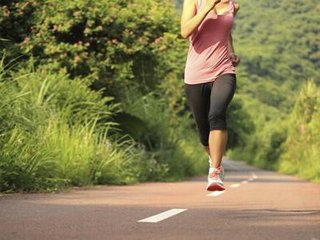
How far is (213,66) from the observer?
6836 mm

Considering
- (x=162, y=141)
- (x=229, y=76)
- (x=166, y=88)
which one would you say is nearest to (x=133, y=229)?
(x=229, y=76)

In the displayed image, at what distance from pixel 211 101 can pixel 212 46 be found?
1.76 ft

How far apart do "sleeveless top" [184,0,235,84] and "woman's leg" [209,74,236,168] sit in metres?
0.10

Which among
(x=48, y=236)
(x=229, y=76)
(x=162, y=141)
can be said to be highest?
(x=229, y=76)

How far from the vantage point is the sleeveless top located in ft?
22.5

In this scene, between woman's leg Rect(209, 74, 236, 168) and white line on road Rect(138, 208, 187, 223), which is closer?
Answer: white line on road Rect(138, 208, 187, 223)

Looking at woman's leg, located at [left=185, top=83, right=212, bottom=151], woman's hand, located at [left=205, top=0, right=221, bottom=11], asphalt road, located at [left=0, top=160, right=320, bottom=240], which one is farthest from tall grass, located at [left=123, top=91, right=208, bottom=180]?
woman's hand, located at [left=205, top=0, right=221, bottom=11]

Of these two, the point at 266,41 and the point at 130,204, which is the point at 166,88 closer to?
the point at 130,204

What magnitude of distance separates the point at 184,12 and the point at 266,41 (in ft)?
262

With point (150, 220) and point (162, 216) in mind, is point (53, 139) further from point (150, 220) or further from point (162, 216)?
point (150, 220)

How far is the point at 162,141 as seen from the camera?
23984 millimetres

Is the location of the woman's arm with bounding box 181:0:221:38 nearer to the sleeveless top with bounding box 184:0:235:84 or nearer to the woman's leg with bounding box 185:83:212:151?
the sleeveless top with bounding box 184:0:235:84

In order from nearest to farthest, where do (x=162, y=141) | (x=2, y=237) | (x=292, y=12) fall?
(x=2, y=237) → (x=162, y=141) → (x=292, y=12)

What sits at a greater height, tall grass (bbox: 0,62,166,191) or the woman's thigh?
the woman's thigh
